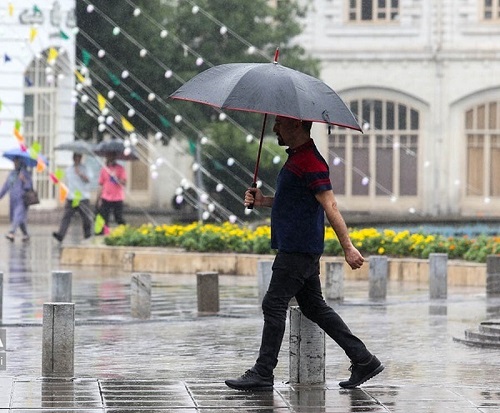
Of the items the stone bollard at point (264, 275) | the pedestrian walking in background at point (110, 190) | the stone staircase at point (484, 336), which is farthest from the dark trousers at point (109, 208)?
the stone staircase at point (484, 336)

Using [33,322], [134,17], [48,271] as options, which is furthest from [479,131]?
[33,322]

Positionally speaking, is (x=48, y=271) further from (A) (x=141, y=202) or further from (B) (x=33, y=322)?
(A) (x=141, y=202)

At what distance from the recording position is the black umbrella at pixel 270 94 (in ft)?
35.2

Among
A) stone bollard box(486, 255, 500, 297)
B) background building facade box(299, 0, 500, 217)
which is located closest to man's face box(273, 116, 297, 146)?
stone bollard box(486, 255, 500, 297)

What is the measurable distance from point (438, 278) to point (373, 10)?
3028 centimetres

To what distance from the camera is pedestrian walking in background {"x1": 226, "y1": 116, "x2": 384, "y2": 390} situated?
10.9 m

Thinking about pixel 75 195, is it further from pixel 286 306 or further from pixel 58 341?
pixel 286 306

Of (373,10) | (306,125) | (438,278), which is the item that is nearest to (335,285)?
(438,278)

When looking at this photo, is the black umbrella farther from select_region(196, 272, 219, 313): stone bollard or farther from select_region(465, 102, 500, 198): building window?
select_region(465, 102, 500, 198): building window

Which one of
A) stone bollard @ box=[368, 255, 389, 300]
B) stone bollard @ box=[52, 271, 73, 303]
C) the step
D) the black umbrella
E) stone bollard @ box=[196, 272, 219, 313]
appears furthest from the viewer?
stone bollard @ box=[368, 255, 389, 300]

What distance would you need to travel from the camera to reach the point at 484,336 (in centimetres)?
1439

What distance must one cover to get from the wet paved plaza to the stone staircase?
134 mm

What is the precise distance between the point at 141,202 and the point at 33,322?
112ft

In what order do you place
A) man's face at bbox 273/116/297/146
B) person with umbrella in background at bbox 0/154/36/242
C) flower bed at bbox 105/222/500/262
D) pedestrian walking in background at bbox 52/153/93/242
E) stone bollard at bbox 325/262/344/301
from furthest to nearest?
person with umbrella in background at bbox 0/154/36/242
pedestrian walking in background at bbox 52/153/93/242
flower bed at bbox 105/222/500/262
stone bollard at bbox 325/262/344/301
man's face at bbox 273/116/297/146
